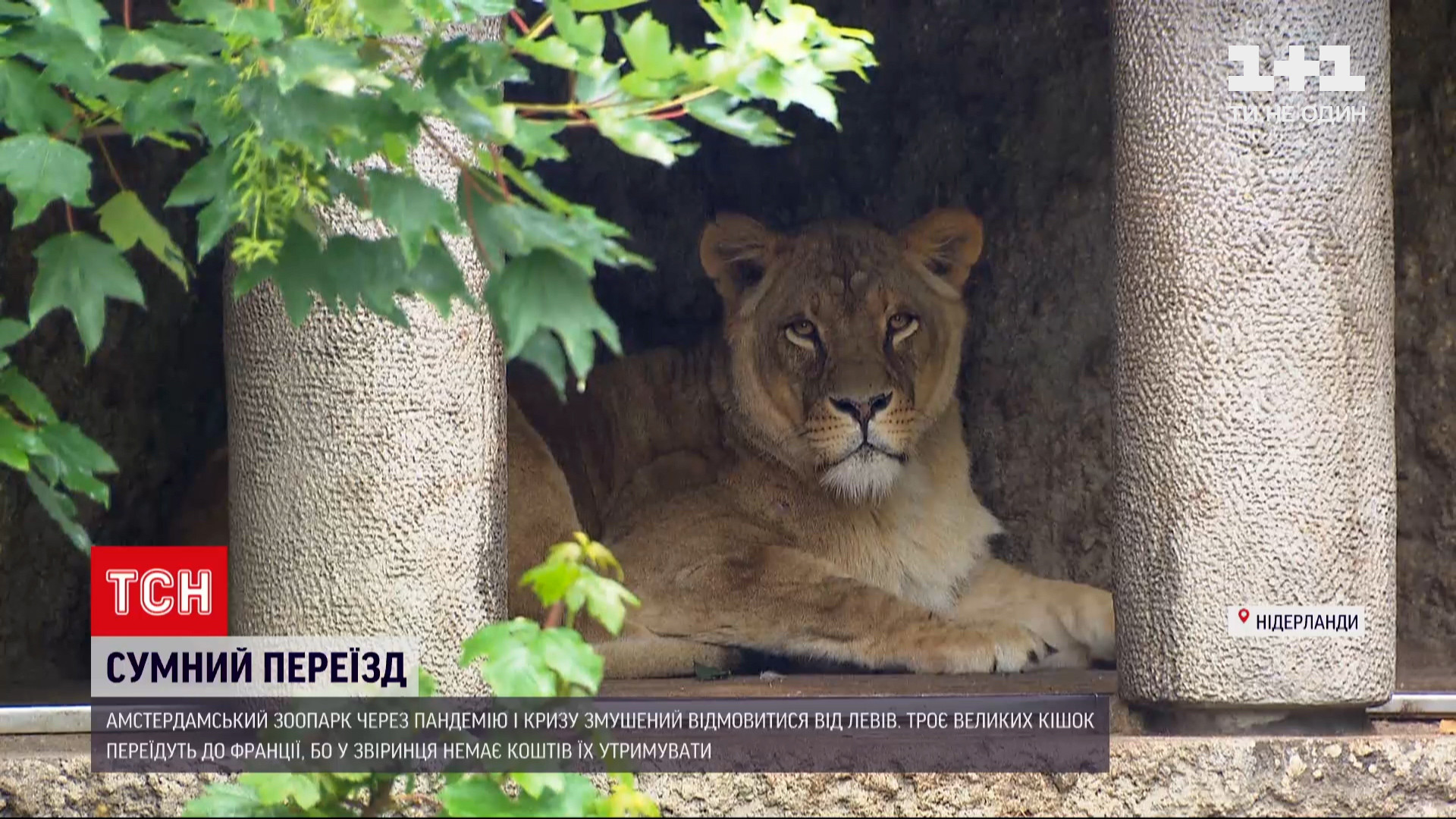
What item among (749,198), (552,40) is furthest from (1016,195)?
(552,40)

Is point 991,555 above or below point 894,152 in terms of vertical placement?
below

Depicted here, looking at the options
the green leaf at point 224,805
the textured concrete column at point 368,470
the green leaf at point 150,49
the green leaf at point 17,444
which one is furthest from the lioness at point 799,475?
the green leaf at point 150,49

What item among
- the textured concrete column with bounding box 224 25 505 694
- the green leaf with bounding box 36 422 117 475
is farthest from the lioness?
the green leaf with bounding box 36 422 117 475

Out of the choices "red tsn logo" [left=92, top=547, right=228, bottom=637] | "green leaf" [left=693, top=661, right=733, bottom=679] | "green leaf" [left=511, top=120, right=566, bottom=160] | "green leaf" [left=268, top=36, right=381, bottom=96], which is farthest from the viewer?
"green leaf" [left=693, top=661, right=733, bottom=679]

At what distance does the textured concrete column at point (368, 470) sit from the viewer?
12.4ft

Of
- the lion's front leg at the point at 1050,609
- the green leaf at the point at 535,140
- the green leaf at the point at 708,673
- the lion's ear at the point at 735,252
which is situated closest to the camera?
the green leaf at the point at 535,140

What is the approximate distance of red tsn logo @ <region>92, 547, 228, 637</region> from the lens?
445 centimetres

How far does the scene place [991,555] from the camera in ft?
19.4

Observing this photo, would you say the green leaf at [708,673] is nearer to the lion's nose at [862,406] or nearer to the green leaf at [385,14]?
the lion's nose at [862,406]

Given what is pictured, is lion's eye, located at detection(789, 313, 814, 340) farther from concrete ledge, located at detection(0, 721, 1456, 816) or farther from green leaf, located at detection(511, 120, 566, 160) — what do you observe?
green leaf, located at detection(511, 120, 566, 160)

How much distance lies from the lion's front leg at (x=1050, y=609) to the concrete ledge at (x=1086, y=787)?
1.16 m

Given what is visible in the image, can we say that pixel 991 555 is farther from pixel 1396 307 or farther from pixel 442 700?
pixel 442 700

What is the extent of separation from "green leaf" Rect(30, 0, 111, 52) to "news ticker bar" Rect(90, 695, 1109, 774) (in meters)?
1.14

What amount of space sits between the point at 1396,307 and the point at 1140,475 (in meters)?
2.00
